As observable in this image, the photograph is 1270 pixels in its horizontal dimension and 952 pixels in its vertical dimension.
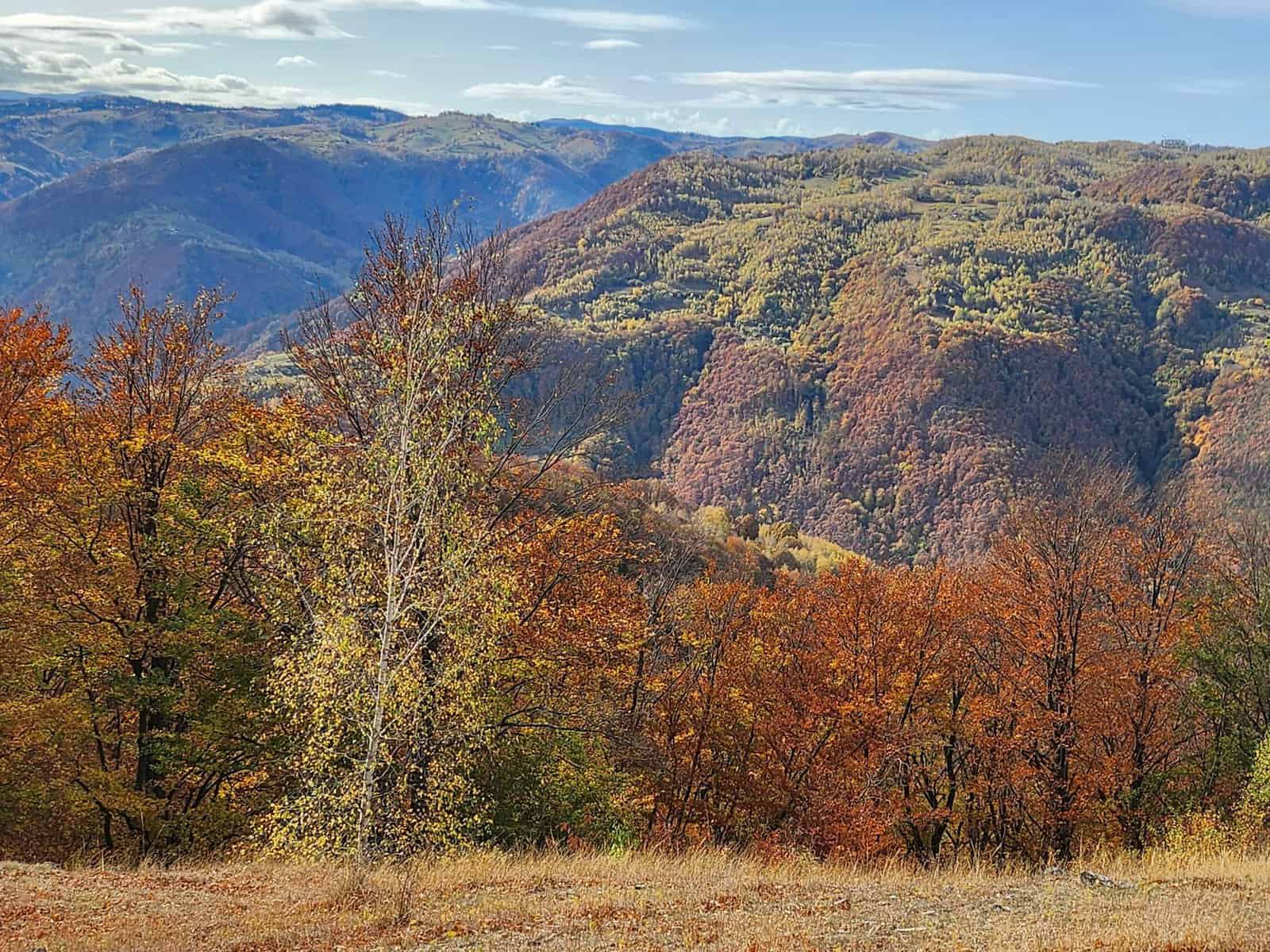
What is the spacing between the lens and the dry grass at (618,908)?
10.8m

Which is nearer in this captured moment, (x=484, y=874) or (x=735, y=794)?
(x=484, y=874)

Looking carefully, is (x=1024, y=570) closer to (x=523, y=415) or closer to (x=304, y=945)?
(x=523, y=415)

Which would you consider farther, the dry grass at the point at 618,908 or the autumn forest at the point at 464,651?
the autumn forest at the point at 464,651

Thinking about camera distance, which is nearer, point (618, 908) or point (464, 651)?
point (618, 908)

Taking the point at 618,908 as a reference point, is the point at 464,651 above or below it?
above

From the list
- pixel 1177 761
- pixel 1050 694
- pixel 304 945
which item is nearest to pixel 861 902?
pixel 304 945

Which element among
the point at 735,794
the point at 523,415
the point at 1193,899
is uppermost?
the point at 523,415

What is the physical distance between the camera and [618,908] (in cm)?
1242

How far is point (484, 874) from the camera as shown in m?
14.4

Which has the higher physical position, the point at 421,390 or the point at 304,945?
the point at 421,390

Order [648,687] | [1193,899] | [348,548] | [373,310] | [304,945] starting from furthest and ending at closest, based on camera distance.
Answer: [648,687] < [373,310] < [348,548] < [1193,899] < [304,945]

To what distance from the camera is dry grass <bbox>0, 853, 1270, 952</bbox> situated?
10.8m

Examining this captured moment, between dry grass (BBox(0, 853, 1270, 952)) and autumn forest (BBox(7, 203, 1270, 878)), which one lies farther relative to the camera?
autumn forest (BBox(7, 203, 1270, 878))

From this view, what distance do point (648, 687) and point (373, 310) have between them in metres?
11.7
